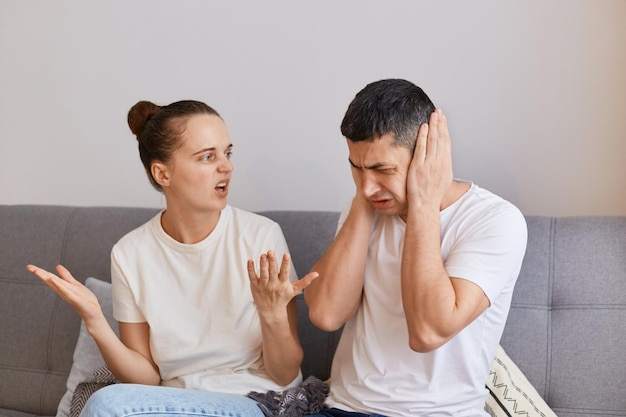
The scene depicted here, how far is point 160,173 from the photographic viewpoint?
2014 millimetres

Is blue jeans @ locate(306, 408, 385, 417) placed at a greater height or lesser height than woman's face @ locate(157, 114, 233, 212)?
lesser

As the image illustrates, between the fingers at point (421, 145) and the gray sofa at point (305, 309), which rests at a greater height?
the fingers at point (421, 145)

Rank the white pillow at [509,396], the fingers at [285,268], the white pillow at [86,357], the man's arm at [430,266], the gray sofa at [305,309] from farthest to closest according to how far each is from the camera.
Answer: the white pillow at [86,357], the gray sofa at [305,309], the white pillow at [509,396], the fingers at [285,268], the man's arm at [430,266]

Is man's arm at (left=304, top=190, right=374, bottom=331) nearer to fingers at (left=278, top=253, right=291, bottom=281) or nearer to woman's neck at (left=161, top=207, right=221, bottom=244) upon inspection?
fingers at (left=278, top=253, right=291, bottom=281)

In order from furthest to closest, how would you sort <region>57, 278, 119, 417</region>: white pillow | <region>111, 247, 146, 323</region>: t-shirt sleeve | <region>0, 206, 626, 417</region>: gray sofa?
<region>57, 278, 119, 417</region>: white pillow → <region>111, 247, 146, 323</region>: t-shirt sleeve → <region>0, 206, 626, 417</region>: gray sofa

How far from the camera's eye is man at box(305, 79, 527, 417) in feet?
5.24

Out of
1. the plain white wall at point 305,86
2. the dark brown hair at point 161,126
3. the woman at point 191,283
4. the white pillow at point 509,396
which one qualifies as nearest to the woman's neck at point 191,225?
the woman at point 191,283

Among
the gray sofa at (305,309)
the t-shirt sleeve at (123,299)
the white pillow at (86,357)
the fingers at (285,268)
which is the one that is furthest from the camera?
the white pillow at (86,357)

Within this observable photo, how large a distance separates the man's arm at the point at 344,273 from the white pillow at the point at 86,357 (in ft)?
2.33

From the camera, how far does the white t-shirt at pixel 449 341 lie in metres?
1.62

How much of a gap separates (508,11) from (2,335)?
173cm

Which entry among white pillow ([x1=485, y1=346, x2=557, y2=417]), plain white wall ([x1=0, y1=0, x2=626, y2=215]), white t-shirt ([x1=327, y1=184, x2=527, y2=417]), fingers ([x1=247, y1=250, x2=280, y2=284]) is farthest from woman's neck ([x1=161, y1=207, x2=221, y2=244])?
white pillow ([x1=485, y1=346, x2=557, y2=417])

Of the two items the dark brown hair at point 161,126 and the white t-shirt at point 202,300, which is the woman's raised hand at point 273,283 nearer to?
the white t-shirt at point 202,300

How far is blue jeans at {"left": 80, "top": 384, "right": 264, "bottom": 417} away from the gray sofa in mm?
479
